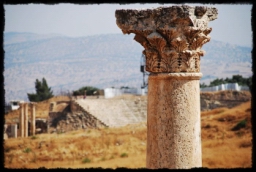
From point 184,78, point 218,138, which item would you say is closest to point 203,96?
point 218,138

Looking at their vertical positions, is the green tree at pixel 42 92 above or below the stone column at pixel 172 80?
above

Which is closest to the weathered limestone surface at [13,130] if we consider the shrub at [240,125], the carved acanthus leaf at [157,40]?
the shrub at [240,125]

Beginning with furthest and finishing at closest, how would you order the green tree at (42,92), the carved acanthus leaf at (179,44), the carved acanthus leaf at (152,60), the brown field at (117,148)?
the green tree at (42,92)
the brown field at (117,148)
the carved acanthus leaf at (152,60)
the carved acanthus leaf at (179,44)

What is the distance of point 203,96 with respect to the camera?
54969 millimetres

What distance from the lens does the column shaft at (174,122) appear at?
514 cm

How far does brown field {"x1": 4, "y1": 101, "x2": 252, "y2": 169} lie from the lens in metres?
22.0

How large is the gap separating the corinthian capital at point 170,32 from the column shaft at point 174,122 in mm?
178

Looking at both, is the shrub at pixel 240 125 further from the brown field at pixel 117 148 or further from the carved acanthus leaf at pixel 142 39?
the carved acanthus leaf at pixel 142 39

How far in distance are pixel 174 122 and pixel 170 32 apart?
103 centimetres

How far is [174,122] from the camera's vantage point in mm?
5148

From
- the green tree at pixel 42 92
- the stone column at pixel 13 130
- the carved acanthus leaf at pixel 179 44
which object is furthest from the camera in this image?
the green tree at pixel 42 92

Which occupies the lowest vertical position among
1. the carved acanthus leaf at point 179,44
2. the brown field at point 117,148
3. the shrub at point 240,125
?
the brown field at point 117,148

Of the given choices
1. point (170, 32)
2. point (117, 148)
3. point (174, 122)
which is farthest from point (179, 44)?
point (117, 148)

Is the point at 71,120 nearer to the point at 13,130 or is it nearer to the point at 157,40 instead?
the point at 13,130
